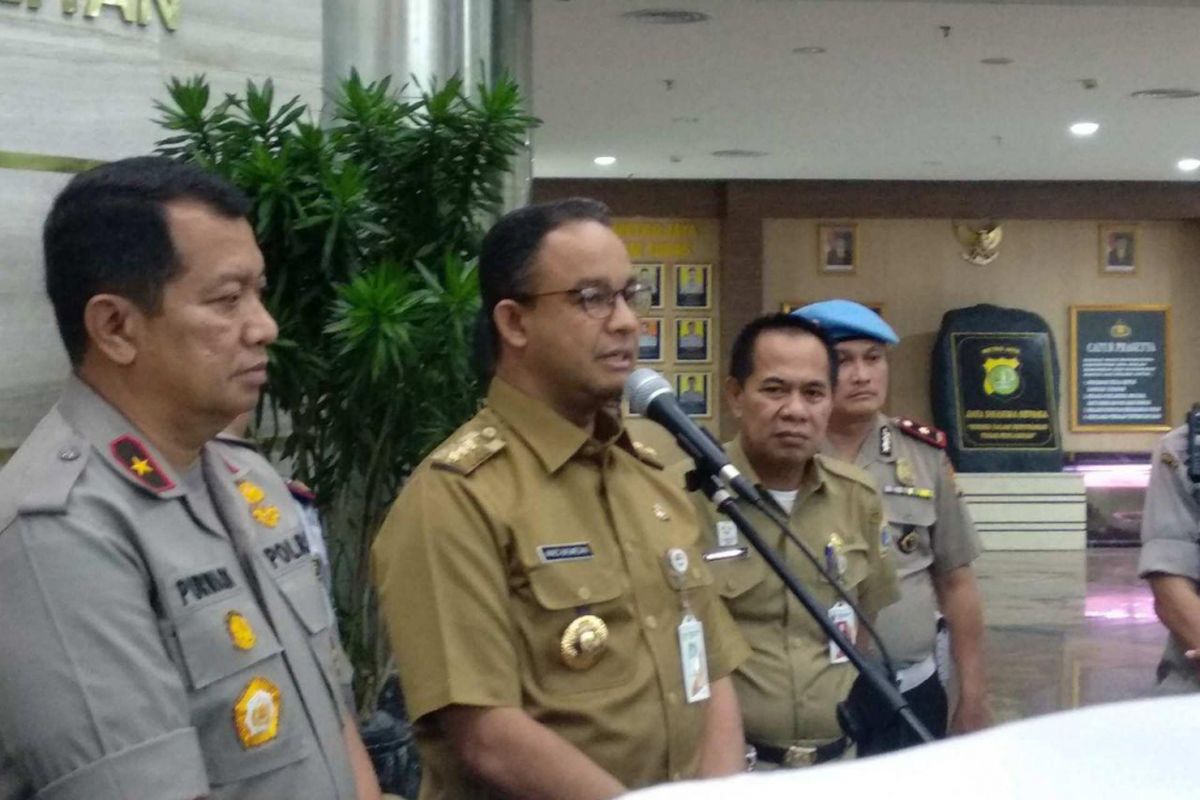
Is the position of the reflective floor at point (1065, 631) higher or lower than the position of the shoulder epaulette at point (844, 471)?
lower

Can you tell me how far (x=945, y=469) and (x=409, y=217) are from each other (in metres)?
1.22

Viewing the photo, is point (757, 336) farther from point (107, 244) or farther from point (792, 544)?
point (107, 244)

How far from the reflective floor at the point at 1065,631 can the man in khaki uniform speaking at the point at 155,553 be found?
4642 millimetres

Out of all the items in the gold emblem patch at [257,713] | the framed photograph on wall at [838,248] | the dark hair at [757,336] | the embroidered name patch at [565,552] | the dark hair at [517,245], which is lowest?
the gold emblem patch at [257,713]

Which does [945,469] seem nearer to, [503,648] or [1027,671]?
[503,648]

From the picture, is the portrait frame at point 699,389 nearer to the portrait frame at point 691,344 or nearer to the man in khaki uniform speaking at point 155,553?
the portrait frame at point 691,344

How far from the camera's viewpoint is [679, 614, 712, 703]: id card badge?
1.93 m

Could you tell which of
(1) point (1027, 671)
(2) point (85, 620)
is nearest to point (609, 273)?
(2) point (85, 620)

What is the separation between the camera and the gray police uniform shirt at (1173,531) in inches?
112

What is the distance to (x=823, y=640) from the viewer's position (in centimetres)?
250

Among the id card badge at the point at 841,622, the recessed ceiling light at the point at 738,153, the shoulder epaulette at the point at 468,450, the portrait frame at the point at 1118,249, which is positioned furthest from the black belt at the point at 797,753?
the portrait frame at the point at 1118,249

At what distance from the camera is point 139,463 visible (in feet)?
4.87

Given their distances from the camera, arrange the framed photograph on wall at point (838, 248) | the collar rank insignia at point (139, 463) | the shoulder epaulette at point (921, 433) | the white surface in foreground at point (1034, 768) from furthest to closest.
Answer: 1. the framed photograph on wall at point (838, 248)
2. the shoulder epaulette at point (921, 433)
3. the collar rank insignia at point (139, 463)
4. the white surface in foreground at point (1034, 768)

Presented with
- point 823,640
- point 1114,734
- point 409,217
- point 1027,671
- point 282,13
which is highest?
point 282,13
